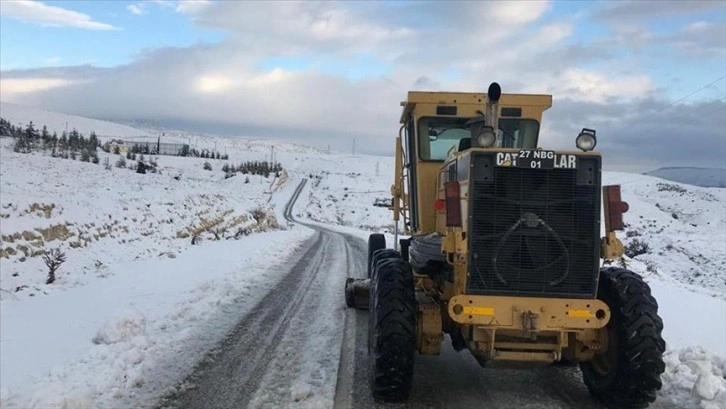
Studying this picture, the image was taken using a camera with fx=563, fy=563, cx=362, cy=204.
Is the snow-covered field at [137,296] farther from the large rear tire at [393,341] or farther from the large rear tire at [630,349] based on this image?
the large rear tire at [393,341]

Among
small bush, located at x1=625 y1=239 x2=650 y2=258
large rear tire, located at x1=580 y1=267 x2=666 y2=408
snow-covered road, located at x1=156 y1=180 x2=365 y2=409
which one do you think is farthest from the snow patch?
small bush, located at x1=625 y1=239 x2=650 y2=258

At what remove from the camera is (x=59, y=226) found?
14.0 meters

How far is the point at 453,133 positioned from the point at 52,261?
8.54m

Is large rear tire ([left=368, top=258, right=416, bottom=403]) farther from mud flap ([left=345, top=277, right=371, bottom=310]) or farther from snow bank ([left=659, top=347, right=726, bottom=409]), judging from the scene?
mud flap ([left=345, top=277, right=371, bottom=310])

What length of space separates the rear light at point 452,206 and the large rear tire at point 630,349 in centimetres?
165

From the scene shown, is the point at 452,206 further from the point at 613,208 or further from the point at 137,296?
the point at 137,296

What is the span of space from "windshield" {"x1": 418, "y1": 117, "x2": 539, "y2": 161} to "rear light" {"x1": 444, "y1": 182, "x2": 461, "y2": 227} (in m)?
1.84

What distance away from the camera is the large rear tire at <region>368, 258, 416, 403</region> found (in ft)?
16.6

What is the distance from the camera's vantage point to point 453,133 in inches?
277

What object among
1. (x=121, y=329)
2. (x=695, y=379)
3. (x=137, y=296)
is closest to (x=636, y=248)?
(x=695, y=379)

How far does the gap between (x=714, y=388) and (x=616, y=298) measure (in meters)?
1.19

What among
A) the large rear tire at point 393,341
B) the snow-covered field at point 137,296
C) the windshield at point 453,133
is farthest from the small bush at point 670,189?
the large rear tire at point 393,341

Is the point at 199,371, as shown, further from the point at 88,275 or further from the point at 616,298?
the point at 88,275

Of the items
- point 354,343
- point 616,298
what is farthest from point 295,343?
point 616,298
